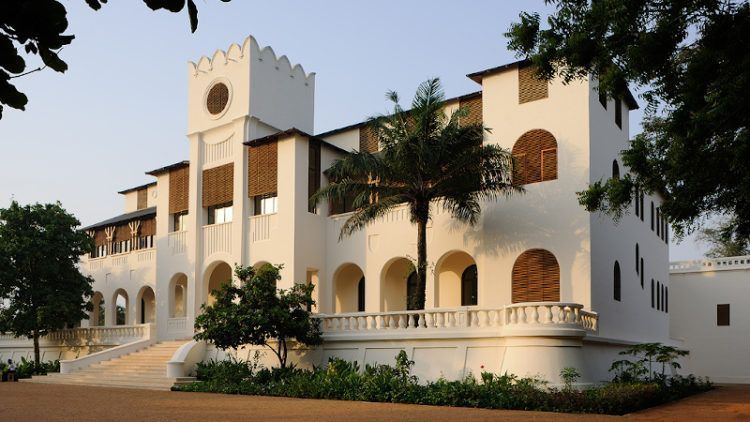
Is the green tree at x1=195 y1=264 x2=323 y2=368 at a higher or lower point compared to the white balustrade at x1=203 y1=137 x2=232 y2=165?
lower

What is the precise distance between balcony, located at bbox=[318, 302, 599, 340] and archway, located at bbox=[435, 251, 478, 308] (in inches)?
200

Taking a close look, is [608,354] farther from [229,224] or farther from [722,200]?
[229,224]

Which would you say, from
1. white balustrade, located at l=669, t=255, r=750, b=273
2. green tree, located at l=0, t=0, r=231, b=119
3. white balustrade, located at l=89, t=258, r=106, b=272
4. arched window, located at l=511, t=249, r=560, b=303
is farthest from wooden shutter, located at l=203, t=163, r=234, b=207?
green tree, located at l=0, t=0, r=231, b=119

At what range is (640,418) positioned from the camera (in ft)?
53.3

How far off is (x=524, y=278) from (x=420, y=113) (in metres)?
6.41

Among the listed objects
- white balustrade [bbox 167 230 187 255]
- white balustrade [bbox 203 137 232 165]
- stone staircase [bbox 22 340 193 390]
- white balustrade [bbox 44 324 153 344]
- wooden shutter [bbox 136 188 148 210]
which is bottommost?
stone staircase [bbox 22 340 193 390]

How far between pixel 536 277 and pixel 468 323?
12.1 ft

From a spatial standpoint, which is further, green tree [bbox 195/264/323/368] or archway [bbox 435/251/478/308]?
archway [bbox 435/251/478/308]

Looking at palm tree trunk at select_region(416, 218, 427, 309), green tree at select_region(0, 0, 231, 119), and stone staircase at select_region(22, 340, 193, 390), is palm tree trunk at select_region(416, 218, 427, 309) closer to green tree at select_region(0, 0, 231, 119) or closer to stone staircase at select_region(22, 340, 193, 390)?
stone staircase at select_region(22, 340, 193, 390)

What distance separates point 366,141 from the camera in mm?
31688

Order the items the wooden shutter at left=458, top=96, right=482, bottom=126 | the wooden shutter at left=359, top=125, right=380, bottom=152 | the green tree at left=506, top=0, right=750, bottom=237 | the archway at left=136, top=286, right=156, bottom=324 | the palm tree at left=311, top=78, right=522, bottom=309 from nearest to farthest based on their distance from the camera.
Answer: the green tree at left=506, top=0, right=750, bottom=237, the palm tree at left=311, top=78, right=522, bottom=309, the wooden shutter at left=458, top=96, right=482, bottom=126, the wooden shutter at left=359, top=125, right=380, bottom=152, the archway at left=136, top=286, right=156, bottom=324

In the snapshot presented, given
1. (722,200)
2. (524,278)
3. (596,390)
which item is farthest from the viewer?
(524,278)

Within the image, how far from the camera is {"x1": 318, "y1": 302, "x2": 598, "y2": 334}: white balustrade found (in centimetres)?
2044

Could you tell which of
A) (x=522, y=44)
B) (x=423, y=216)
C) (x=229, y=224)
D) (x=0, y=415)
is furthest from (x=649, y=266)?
(x=0, y=415)
